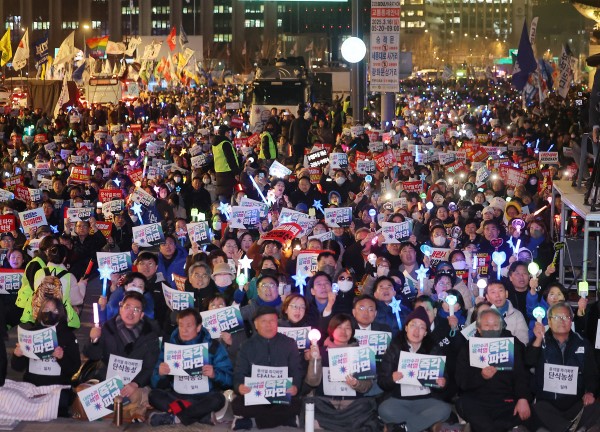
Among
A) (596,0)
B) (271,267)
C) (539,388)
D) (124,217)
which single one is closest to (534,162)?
(596,0)

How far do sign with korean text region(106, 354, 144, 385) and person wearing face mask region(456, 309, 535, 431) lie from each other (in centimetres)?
265

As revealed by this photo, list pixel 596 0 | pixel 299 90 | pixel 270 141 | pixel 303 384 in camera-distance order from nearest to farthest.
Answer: pixel 303 384 → pixel 596 0 → pixel 270 141 → pixel 299 90

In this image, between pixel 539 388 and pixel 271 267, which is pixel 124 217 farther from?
pixel 539 388

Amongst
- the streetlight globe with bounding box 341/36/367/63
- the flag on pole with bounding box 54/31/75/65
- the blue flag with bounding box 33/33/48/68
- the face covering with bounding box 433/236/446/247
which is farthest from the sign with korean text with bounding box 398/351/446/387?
the flag on pole with bounding box 54/31/75/65

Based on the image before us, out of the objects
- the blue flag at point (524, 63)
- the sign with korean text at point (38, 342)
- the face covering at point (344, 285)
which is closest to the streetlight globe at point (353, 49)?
the blue flag at point (524, 63)

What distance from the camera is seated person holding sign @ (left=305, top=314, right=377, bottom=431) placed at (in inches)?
381

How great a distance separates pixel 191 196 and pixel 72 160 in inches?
219

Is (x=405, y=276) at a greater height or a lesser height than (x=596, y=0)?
lesser

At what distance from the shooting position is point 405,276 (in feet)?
40.4

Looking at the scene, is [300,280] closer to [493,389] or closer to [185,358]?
[185,358]

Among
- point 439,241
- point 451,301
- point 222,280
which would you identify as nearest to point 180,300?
point 222,280

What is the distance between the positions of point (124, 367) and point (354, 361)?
1.93 metres

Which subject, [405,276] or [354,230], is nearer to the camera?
[405,276]

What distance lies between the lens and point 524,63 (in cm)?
3319
